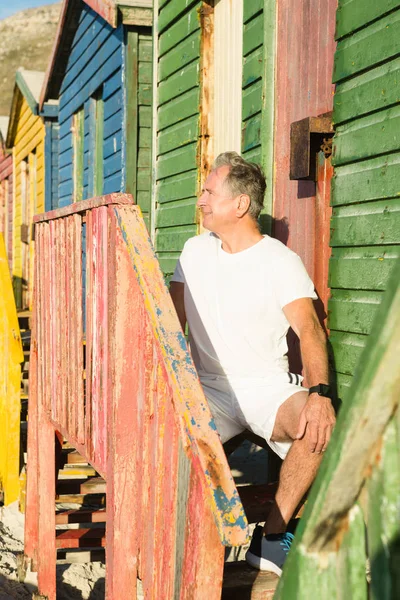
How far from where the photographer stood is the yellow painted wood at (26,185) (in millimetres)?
14062

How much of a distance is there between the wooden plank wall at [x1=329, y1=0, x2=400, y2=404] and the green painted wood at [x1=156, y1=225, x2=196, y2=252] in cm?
251

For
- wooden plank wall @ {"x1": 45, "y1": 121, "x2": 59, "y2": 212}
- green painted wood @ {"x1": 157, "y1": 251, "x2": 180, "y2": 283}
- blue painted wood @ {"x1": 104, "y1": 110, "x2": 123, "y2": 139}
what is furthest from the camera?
wooden plank wall @ {"x1": 45, "y1": 121, "x2": 59, "y2": 212}

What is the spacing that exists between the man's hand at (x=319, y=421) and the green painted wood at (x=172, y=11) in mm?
3951

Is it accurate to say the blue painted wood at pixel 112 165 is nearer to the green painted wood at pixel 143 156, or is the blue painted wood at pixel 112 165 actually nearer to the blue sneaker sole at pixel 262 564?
the green painted wood at pixel 143 156

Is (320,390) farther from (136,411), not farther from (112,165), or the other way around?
(112,165)

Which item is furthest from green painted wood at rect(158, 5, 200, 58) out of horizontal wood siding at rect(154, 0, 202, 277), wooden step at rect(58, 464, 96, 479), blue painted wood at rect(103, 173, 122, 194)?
wooden step at rect(58, 464, 96, 479)

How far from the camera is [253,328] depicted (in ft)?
11.9

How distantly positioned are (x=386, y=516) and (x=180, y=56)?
5.91 meters

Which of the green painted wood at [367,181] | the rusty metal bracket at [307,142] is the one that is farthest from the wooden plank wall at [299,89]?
the green painted wood at [367,181]

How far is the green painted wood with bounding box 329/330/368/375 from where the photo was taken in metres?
3.62

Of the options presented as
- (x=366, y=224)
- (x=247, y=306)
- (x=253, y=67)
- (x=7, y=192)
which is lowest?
(x=247, y=306)

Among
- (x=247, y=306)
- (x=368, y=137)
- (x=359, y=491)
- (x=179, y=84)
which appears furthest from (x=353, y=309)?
(x=179, y=84)

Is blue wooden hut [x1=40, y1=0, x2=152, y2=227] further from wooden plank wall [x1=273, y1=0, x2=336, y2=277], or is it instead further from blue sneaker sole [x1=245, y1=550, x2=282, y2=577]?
blue sneaker sole [x1=245, y1=550, x2=282, y2=577]

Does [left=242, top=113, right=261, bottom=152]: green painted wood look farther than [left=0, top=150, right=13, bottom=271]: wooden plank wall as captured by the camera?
No
